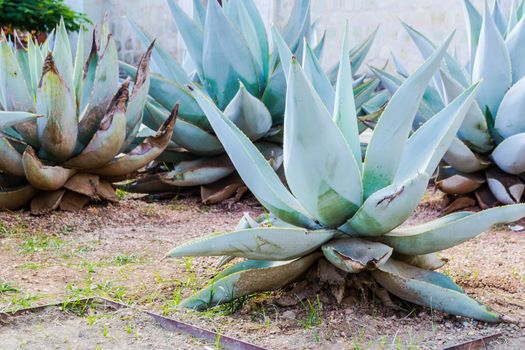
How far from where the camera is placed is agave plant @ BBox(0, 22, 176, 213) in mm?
3125

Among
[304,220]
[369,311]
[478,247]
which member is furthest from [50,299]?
[478,247]

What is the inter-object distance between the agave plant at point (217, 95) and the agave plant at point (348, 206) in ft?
5.34

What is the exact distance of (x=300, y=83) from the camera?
67.0 inches

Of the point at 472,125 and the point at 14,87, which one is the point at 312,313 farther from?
the point at 14,87

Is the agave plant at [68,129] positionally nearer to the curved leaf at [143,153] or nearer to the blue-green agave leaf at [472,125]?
the curved leaf at [143,153]

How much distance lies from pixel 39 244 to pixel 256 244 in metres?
1.27

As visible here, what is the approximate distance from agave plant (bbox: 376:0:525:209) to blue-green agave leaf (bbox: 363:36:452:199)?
54.0 inches

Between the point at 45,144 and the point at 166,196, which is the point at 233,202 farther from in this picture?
the point at 45,144

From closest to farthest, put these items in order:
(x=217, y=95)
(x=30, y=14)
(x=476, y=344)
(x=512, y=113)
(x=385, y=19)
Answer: (x=476, y=344), (x=512, y=113), (x=217, y=95), (x=30, y=14), (x=385, y=19)

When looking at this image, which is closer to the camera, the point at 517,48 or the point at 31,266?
the point at 31,266

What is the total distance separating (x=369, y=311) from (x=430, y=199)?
204 centimetres

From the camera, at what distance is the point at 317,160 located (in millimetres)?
1791

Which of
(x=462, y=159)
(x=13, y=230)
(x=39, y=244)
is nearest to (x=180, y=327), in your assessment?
(x=39, y=244)

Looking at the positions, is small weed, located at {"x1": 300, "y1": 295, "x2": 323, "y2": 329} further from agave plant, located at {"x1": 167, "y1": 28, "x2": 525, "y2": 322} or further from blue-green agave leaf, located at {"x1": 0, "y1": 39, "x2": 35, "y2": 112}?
blue-green agave leaf, located at {"x1": 0, "y1": 39, "x2": 35, "y2": 112}
